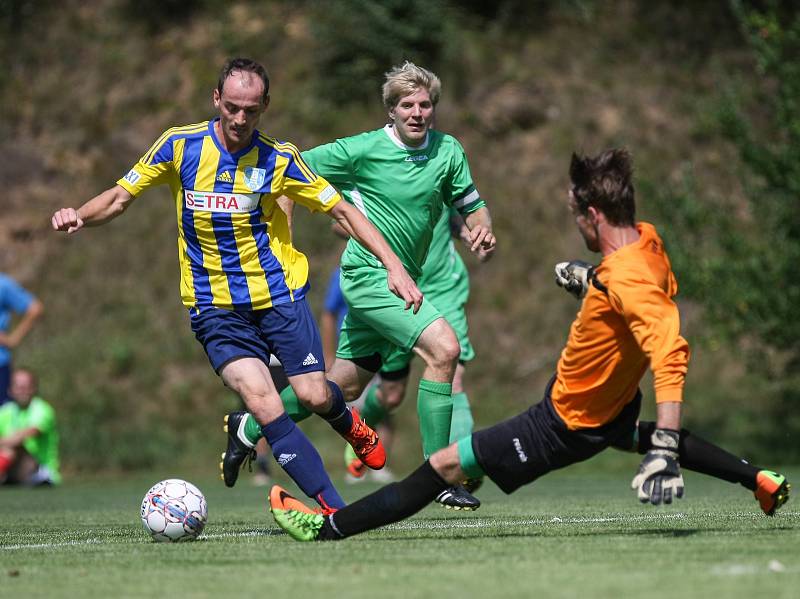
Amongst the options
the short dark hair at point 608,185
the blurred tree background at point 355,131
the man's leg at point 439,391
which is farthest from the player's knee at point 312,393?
the blurred tree background at point 355,131

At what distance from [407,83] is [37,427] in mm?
9174

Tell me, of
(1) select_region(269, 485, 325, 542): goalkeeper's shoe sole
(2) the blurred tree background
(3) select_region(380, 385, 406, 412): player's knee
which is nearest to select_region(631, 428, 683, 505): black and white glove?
(1) select_region(269, 485, 325, 542): goalkeeper's shoe sole

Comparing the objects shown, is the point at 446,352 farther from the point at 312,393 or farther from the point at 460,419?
the point at 460,419

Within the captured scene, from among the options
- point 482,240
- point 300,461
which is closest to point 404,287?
point 300,461

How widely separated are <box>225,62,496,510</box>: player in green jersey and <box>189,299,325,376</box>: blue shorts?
71 centimetres

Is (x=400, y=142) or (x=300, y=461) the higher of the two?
(x=400, y=142)

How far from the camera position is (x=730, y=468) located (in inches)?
226

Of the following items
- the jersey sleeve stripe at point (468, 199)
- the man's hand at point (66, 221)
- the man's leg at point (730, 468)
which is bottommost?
the man's leg at point (730, 468)

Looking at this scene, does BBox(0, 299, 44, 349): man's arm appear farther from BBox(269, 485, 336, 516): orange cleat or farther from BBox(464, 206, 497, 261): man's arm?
BBox(269, 485, 336, 516): orange cleat

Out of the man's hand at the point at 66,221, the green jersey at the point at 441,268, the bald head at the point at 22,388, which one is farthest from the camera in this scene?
the bald head at the point at 22,388

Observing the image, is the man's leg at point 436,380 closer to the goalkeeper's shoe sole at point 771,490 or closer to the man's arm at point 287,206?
the man's arm at point 287,206

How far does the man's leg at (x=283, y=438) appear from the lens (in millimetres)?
6094

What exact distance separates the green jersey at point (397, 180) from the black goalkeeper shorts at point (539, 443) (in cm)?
223

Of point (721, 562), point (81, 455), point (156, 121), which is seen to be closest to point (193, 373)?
point (81, 455)
